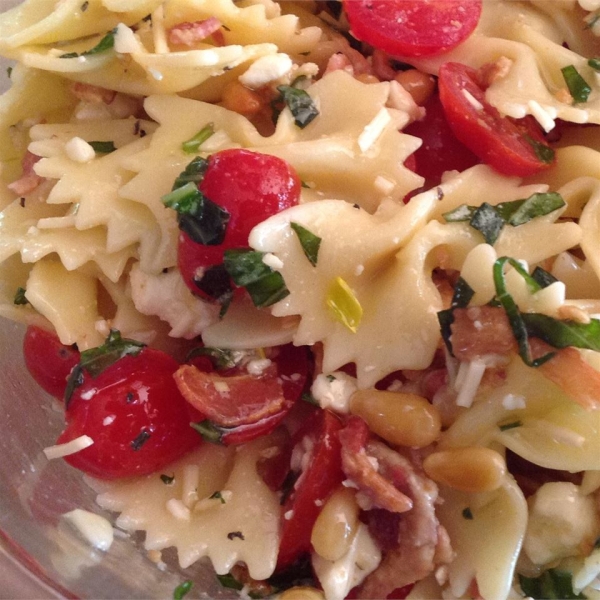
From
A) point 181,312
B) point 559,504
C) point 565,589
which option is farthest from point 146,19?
point 565,589

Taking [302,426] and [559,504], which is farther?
[302,426]

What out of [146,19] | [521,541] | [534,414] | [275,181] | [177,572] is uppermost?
[146,19]

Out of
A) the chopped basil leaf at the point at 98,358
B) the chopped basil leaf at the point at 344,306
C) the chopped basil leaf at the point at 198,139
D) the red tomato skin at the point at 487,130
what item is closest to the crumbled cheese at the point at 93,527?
the chopped basil leaf at the point at 98,358

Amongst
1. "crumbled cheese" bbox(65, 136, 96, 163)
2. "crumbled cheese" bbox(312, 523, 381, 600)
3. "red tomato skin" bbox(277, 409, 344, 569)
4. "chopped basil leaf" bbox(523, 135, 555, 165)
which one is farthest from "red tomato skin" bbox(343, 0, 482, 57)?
"crumbled cheese" bbox(312, 523, 381, 600)

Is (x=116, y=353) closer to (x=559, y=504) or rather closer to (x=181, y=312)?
(x=181, y=312)

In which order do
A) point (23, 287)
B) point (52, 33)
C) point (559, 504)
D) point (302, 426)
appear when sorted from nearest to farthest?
point (559, 504) → point (302, 426) → point (52, 33) → point (23, 287)

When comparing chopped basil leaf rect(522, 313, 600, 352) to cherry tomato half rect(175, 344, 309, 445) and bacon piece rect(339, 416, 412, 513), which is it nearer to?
bacon piece rect(339, 416, 412, 513)

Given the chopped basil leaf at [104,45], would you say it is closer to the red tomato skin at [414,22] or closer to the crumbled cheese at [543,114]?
the red tomato skin at [414,22]

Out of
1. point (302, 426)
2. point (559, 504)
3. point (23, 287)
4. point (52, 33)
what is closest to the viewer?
point (559, 504)
